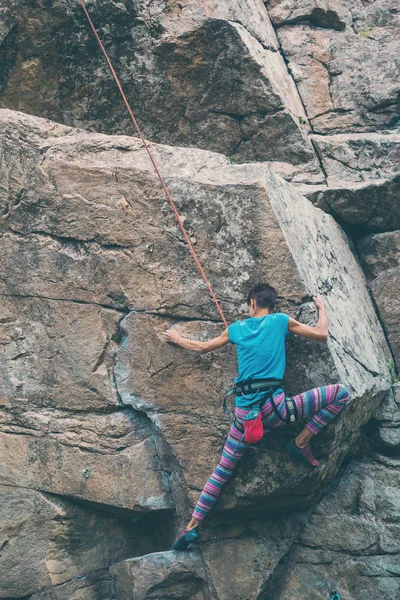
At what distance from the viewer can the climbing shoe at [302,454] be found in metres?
7.46

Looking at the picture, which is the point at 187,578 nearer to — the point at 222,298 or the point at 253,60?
the point at 222,298

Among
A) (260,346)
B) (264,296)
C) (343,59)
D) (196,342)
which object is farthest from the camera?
(343,59)

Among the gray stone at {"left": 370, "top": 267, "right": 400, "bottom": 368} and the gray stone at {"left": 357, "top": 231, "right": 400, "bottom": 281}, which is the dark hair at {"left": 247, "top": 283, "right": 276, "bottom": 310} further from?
the gray stone at {"left": 357, "top": 231, "right": 400, "bottom": 281}

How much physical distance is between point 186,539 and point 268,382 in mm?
1998

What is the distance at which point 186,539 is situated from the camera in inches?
307

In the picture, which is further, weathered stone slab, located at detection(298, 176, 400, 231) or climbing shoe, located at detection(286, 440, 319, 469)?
weathered stone slab, located at detection(298, 176, 400, 231)

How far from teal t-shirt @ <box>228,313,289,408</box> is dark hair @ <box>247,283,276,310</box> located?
135 millimetres

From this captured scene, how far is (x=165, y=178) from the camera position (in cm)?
792

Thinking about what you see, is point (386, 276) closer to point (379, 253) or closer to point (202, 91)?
point (379, 253)

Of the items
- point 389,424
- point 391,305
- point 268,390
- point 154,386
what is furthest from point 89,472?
point 391,305

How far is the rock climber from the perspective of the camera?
23.3ft

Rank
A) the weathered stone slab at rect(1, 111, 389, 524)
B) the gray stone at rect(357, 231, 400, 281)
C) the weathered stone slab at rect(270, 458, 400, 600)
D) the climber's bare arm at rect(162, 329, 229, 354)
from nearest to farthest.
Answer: the climber's bare arm at rect(162, 329, 229, 354) → the weathered stone slab at rect(1, 111, 389, 524) → the weathered stone slab at rect(270, 458, 400, 600) → the gray stone at rect(357, 231, 400, 281)

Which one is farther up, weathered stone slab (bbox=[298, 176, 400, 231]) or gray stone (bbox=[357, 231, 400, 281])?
weathered stone slab (bbox=[298, 176, 400, 231])

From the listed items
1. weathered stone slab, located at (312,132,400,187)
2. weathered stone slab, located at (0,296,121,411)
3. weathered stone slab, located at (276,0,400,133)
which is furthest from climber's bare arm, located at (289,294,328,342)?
weathered stone slab, located at (276,0,400,133)
